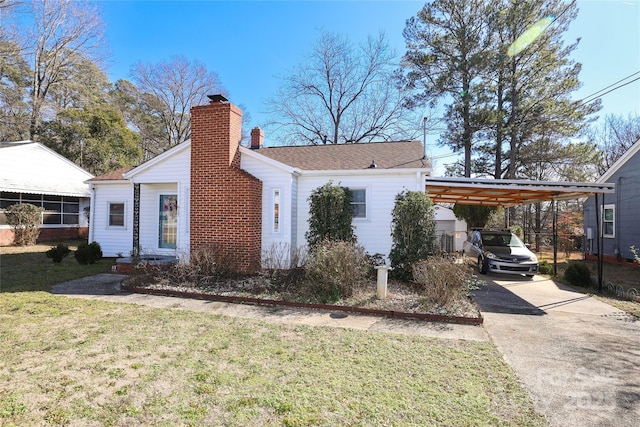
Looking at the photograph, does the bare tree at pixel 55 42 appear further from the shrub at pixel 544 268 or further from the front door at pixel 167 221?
the shrub at pixel 544 268

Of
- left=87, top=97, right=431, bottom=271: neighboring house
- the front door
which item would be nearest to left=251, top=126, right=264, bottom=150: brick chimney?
left=87, top=97, right=431, bottom=271: neighboring house

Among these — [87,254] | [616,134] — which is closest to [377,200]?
[87,254]

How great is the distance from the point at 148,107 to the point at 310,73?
657 inches

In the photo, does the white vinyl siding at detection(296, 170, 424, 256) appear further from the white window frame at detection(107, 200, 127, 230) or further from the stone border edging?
the white window frame at detection(107, 200, 127, 230)

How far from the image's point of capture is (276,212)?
10375 mm

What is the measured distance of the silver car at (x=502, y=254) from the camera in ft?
37.0

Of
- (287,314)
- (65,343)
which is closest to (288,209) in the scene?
(287,314)

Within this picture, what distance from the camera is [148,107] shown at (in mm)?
31172

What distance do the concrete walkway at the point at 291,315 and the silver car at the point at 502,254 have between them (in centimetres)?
666

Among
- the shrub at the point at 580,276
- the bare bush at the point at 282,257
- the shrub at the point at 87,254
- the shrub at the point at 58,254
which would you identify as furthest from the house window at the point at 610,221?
the shrub at the point at 58,254

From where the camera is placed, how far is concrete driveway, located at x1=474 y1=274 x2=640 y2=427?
3.34 meters

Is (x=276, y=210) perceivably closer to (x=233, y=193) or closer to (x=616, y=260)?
(x=233, y=193)

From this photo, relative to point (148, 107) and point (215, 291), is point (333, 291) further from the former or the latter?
point (148, 107)

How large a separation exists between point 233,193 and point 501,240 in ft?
33.9
